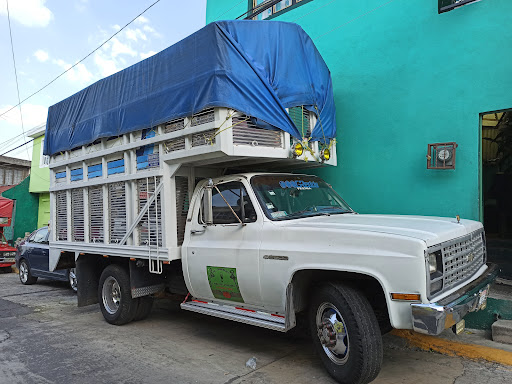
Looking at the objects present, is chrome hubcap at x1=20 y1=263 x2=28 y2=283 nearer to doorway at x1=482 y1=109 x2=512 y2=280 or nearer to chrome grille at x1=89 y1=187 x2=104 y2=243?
chrome grille at x1=89 y1=187 x2=104 y2=243

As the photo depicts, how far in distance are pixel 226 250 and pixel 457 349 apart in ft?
9.03

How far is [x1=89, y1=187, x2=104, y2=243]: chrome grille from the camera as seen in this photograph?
6414mm

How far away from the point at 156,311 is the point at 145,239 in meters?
2.12

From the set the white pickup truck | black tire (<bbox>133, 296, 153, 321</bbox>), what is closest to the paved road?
black tire (<bbox>133, 296, 153, 321</bbox>)

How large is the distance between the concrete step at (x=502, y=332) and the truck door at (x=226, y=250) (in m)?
2.71

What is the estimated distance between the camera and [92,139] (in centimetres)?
654

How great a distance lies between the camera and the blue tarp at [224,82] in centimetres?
479

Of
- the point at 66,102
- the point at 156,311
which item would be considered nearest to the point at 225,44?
the point at 66,102

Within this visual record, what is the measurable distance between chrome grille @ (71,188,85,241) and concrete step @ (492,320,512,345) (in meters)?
5.90

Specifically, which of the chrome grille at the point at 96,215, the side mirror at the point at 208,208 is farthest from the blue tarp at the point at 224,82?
the side mirror at the point at 208,208

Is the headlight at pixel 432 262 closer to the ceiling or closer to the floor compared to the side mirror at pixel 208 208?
closer to the floor

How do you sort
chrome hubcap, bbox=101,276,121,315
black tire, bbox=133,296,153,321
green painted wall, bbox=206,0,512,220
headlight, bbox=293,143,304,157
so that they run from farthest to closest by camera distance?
chrome hubcap, bbox=101,276,121,315, black tire, bbox=133,296,153,321, green painted wall, bbox=206,0,512,220, headlight, bbox=293,143,304,157

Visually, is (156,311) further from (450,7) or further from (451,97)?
(450,7)

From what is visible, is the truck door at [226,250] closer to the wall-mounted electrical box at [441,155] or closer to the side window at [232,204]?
the side window at [232,204]
